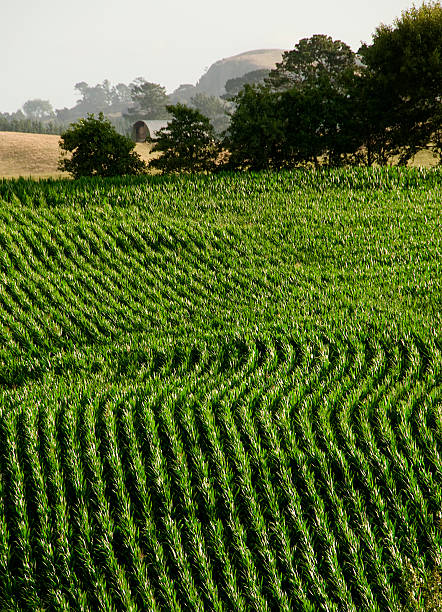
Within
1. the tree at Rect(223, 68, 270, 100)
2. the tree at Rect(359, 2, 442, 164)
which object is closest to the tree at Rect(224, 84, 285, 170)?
the tree at Rect(359, 2, 442, 164)

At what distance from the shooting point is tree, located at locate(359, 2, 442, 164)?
18766 mm

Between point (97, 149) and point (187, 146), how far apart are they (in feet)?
12.3

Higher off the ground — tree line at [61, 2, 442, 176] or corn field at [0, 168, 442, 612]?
tree line at [61, 2, 442, 176]

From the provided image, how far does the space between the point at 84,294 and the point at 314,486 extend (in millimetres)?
6611

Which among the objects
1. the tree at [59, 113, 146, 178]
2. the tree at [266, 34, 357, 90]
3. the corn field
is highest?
the tree at [266, 34, 357, 90]

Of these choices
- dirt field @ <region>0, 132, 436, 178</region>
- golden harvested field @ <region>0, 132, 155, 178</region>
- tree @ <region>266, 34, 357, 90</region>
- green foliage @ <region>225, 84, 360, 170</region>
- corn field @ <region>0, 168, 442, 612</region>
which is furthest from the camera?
tree @ <region>266, 34, 357, 90</region>

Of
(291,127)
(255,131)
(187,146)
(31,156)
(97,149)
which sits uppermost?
(31,156)

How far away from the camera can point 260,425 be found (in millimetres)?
5559

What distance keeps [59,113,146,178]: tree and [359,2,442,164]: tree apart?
34.2 ft

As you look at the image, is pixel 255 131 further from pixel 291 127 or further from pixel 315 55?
pixel 315 55

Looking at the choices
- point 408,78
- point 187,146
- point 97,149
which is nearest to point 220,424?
point 97,149

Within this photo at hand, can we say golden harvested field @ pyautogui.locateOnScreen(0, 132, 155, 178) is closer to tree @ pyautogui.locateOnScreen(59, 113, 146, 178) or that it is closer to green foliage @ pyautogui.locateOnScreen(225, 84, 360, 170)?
tree @ pyautogui.locateOnScreen(59, 113, 146, 178)

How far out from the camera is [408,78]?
1927 cm

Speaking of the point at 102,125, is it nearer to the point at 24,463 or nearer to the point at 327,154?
the point at 327,154
